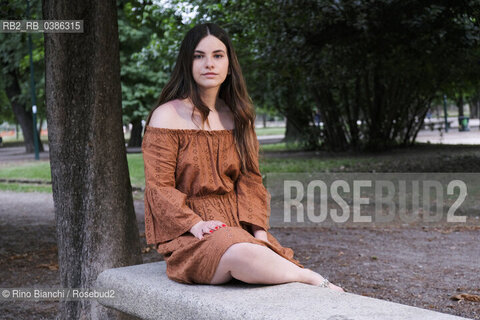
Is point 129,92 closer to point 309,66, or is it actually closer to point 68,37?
point 309,66

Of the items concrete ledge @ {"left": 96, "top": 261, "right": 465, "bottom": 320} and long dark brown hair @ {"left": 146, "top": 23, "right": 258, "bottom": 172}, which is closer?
concrete ledge @ {"left": 96, "top": 261, "right": 465, "bottom": 320}

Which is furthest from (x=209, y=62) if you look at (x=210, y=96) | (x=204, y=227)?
(x=204, y=227)

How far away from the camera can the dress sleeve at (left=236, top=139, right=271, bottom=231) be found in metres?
3.48

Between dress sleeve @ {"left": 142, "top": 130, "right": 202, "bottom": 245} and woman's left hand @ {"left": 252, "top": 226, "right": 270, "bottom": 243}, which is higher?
dress sleeve @ {"left": 142, "top": 130, "right": 202, "bottom": 245}

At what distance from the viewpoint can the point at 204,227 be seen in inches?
124

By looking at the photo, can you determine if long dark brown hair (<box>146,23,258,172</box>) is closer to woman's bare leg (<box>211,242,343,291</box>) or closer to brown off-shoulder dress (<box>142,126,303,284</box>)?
brown off-shoulder dress (<box>142,126,303,284</box>)

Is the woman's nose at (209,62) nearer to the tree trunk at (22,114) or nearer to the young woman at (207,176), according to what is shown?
the young woman at (207,176)

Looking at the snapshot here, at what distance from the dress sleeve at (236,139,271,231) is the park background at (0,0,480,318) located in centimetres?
123

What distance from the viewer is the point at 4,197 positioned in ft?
44.8

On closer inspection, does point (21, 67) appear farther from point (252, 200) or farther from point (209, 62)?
point (252, 200)

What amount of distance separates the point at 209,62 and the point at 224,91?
318 mm

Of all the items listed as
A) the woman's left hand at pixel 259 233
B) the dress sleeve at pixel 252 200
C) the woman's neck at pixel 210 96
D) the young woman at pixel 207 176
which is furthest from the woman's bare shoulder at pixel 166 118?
the woman's left hand at pixel 259 233

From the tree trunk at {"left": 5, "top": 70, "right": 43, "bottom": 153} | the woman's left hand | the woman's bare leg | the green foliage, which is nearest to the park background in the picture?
the green foliage

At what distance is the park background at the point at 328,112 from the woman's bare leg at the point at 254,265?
1.58 m
